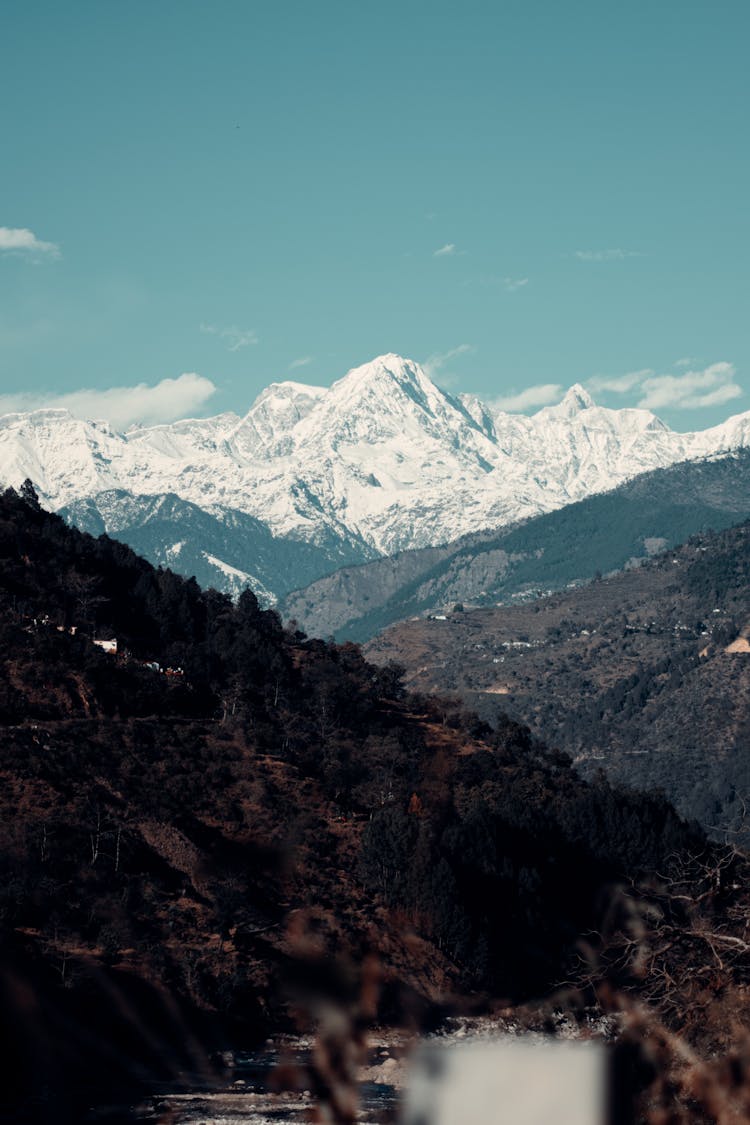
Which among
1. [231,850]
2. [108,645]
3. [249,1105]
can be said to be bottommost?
[249,1105]

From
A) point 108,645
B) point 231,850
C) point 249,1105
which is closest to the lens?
point 249,1105

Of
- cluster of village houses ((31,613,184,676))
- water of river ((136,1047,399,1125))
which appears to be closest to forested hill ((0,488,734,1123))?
cluster of village houses ((31,613,184,676))

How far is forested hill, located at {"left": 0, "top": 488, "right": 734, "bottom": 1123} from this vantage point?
54688 mm

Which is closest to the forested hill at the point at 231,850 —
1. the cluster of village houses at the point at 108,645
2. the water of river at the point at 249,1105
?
→ the cluster of village houses at the point at 108,645

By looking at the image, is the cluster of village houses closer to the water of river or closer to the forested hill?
the forested hill

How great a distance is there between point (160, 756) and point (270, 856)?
9.91 meters

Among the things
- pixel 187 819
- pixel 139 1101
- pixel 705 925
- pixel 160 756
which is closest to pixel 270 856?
pixel 187 819

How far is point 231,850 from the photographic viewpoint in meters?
67.1

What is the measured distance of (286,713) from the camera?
87.8 meters

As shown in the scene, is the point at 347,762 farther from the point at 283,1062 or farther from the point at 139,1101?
the point at 139,1101

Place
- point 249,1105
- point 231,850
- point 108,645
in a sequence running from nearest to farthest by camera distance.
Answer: point 249,1105
point 231,850
point 108,645

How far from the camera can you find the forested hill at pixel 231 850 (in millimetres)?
54688

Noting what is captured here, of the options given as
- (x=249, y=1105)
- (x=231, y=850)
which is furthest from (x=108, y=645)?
(x=249, y=1105)

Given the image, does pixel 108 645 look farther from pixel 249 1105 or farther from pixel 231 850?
pixel 249 1105
